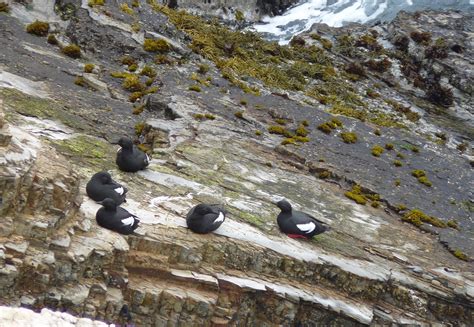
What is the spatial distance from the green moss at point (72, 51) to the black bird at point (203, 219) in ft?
48.0

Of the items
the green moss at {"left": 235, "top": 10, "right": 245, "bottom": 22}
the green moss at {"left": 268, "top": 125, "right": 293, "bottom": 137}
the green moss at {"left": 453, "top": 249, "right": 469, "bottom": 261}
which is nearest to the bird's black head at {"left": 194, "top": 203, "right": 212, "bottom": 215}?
the green moss at {"left": 453, "top": 249, "right": 469, "bottom": 261}

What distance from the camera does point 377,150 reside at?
22.8 metres

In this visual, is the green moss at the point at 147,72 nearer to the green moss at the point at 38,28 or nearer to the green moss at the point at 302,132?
the green moss at the point at 38,28

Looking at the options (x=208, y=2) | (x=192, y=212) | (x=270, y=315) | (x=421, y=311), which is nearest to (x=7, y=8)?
(x=192, y=212)

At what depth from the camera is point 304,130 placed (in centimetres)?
2269

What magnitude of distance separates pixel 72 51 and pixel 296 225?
15.3 metres

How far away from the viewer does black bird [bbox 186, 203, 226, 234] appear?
40.3 ft

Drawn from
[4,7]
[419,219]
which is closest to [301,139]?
[419,219]

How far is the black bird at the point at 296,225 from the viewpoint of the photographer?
45.2 ft

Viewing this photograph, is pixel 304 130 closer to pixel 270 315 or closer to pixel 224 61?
pixel 224 61

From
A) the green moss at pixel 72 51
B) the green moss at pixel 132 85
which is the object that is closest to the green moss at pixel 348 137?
the green moss at pixel 132 85

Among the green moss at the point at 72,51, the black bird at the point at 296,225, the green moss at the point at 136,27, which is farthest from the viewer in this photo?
the green moss at the point at 136,27

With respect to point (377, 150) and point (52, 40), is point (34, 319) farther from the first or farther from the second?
point (52, 40)

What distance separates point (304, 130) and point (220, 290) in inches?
468
